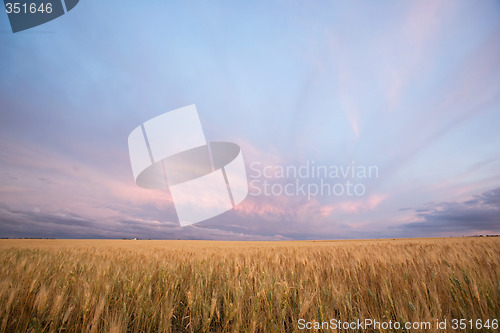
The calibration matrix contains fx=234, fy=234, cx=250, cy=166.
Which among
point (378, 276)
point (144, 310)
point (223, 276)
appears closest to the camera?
point (144, 310)

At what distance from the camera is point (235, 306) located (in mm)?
2203

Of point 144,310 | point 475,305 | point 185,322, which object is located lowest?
point 185,322

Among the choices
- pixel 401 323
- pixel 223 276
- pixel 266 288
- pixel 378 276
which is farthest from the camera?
pixel 223 276

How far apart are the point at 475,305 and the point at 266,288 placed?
1.95 metres

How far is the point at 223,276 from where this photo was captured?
371 centimetres

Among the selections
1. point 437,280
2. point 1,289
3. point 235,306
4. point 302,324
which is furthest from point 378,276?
point 1,289

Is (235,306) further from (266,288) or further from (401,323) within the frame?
(401,323)

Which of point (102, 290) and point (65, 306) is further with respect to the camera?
point (102, 290)

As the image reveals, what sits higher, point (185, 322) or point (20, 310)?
point (20, 310)

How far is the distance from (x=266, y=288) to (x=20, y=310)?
241 centimetres

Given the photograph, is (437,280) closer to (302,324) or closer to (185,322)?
(302,324)

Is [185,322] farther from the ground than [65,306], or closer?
closer

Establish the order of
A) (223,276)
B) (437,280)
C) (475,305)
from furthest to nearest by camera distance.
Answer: (223,276) → (437,280) → (475,305)

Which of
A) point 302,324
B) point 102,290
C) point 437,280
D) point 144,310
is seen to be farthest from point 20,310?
point 437,280
